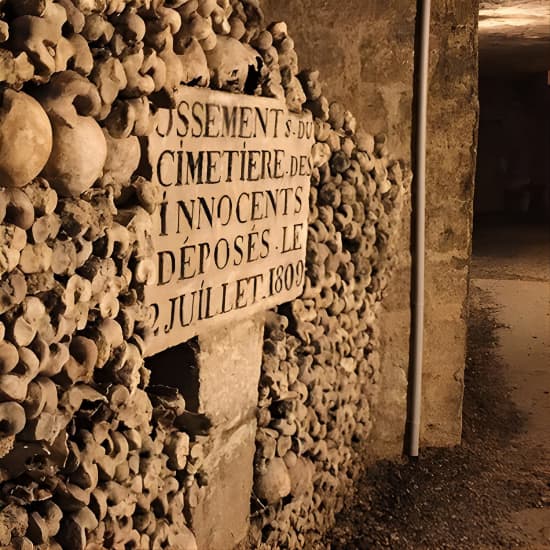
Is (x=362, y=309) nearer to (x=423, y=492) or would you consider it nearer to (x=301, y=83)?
(x=423, y=492)

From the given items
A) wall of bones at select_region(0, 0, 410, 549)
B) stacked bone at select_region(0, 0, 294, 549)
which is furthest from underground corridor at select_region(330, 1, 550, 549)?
stacked bone at select_region(0, 0, 294, 549)

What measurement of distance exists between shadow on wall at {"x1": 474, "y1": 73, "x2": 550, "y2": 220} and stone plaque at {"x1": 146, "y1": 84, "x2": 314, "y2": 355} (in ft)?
31.4

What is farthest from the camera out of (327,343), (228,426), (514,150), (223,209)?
(514,150)

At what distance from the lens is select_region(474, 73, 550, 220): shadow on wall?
1195 cm

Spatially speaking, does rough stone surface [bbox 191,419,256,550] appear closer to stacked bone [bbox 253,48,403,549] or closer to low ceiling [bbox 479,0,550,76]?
stacked bone [bbox 253,48,403,549]

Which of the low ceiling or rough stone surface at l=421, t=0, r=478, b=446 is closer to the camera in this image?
rough stone surface at l=421, t=0, r=478, b=446

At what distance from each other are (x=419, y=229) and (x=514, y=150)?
9.08 metres

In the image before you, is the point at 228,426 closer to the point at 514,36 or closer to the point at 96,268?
the point at 96,268

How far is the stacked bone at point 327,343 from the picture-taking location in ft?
8.95

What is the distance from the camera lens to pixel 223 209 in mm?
2248

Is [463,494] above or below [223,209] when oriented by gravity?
below

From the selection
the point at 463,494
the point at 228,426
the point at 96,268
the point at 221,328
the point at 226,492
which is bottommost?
the point at 463,494

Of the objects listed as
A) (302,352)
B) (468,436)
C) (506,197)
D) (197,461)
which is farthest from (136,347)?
(506,197)

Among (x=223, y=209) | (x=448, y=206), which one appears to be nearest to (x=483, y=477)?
(x=448, y=206)
